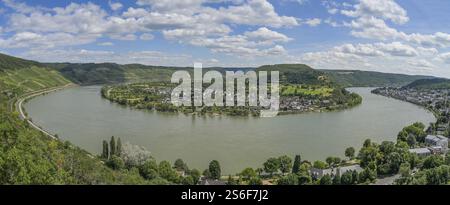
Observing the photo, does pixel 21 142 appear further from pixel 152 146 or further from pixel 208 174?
pixel 152 146

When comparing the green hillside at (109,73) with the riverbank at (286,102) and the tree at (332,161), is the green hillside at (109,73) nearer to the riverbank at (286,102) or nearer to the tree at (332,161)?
the riverbank at (286,102)

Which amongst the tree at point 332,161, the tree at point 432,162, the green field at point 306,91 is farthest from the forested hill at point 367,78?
the tree at point 432,162

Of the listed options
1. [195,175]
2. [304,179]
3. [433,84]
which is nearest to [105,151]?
Result: [195,175]

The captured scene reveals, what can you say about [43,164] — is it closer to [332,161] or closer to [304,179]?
[304,179]

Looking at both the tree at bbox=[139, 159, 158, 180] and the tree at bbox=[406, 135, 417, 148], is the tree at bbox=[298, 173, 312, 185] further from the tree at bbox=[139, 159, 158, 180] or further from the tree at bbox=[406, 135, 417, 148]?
the tree at bbox=[406, 135, 417, 148]

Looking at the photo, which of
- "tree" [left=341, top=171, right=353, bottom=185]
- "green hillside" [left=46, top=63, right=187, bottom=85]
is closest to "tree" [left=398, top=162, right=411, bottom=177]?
"tree" [left=341, top=171, right=353, bottom=185]
